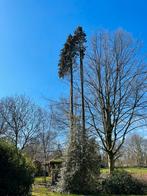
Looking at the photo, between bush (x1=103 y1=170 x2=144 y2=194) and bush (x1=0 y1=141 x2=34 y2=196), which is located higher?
bush (x1=0 y1=141 x2=34 y2=196)

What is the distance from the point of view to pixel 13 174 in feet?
39.2

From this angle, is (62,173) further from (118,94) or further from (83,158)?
(118,94)

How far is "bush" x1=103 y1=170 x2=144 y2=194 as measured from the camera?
764 inches

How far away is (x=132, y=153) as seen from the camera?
243 ft

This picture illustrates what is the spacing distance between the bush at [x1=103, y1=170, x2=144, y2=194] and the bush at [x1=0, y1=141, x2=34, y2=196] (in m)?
8.34

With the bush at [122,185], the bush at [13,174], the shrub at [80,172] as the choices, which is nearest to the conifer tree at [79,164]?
the shrub at [80,172]

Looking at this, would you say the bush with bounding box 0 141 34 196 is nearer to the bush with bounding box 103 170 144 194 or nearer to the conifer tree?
the conifer tree

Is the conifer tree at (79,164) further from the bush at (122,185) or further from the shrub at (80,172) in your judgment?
the bush at (122,185)

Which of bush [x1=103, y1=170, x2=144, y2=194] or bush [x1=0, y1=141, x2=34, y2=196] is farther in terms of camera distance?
bush [x1=103, y1=170, x2=144, y2=194]

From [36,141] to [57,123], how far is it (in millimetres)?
22523

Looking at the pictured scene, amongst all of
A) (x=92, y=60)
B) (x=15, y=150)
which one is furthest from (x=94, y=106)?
(x=15, y=150)

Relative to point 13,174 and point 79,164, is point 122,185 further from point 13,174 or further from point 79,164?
point 13,174

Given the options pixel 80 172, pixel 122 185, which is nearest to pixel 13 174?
pixel 80 172

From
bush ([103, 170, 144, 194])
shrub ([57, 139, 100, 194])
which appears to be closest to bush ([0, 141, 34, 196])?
shrub ([57, 139, 100, 194])
